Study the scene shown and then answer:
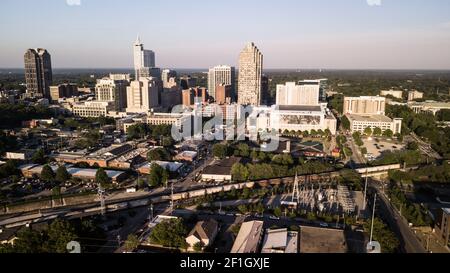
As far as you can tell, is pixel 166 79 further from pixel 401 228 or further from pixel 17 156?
pixel 401 228

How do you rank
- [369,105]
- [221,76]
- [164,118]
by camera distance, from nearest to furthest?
1. [164,118]
2. [369,105]
3. [221,76]

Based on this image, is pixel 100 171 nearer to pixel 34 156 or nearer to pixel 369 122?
pixel 34 156

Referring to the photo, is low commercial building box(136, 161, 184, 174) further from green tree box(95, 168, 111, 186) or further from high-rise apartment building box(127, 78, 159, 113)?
high-rise apartment building box(127, 78, 159, 113)

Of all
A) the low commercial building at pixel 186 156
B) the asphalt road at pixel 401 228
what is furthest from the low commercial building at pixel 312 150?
the low commercial building at pixel 186 156

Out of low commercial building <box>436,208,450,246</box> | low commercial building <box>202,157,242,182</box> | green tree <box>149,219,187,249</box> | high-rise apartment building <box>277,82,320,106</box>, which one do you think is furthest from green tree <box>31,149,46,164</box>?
high-rise apartment building <box>277,82,320,106</box>

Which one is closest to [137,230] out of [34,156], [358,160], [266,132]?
[34,156]

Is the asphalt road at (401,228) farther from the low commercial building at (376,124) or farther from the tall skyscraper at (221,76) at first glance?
the tall skyscraper at (221,76)

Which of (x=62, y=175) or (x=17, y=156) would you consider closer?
(x=62, y=175)

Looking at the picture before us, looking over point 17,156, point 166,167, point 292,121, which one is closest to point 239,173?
point 166,167
